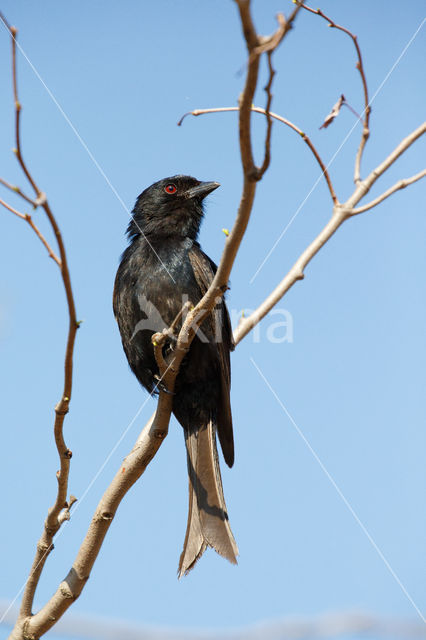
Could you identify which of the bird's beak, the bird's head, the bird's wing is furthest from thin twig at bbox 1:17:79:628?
the bird's beak

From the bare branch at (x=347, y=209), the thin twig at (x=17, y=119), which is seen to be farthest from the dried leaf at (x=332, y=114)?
the thin twig at (x=17, y=119)

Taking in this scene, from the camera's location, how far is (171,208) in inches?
195

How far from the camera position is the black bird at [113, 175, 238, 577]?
4.08m

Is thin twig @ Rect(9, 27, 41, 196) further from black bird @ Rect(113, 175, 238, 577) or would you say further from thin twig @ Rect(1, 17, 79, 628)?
black bird @ Rect(113, 175, 238, 577)

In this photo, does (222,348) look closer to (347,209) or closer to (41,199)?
(347,209)

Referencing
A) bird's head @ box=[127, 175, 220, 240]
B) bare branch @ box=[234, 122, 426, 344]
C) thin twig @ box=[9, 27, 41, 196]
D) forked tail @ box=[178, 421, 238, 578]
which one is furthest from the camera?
bird's head @ box=[127, 175, 220, 240]

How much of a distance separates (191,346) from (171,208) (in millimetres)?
1256

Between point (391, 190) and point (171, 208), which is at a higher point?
point (171, 208)

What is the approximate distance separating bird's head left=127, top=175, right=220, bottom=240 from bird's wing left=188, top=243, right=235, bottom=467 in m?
0.54

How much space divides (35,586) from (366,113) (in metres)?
2.44

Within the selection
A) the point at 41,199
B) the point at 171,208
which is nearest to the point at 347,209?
the point at 41,199

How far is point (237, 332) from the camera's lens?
13.5 feet

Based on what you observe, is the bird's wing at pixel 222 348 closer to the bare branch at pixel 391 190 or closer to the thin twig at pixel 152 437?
the thin twig at pixel 152 437

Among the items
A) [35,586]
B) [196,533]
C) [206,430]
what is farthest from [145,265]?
[35,586]
